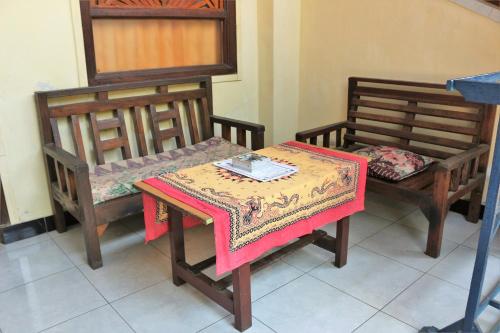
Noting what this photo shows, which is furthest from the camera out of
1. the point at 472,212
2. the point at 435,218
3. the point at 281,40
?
the point at 281,40

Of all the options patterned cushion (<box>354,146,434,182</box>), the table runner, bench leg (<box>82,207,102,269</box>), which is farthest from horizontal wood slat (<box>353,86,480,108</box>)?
bench leg (<box>82,207,102,269</box>)

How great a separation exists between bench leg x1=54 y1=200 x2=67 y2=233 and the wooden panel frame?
2.81 ft

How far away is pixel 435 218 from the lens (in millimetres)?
2525

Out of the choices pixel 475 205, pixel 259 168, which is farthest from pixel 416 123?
pixel 259 168

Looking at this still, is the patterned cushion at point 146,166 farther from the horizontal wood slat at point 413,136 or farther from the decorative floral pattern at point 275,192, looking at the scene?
the horizontal wood slat at point 413,136

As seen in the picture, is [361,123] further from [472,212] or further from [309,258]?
[309,258]

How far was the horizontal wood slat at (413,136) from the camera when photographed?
2857 millimetres

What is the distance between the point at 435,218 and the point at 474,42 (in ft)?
3.95

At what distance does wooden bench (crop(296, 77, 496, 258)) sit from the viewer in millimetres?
2543

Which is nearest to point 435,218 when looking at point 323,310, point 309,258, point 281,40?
point 309,258

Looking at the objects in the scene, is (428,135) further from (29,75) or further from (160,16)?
(29,75)

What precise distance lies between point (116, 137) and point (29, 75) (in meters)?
0.67

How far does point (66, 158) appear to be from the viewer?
245 cm

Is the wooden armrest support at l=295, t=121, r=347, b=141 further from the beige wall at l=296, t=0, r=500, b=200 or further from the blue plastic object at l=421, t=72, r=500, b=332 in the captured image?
the blue plastic object at l=421, t=72, r=500, b=332
